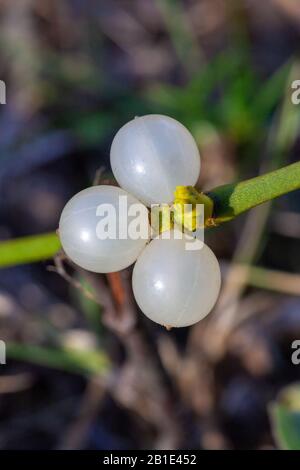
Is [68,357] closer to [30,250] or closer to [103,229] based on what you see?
[30,250]

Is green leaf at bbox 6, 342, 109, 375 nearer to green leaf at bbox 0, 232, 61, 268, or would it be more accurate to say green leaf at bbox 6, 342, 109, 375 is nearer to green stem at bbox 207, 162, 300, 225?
green leaf at bbox 0, 232, 61, 268

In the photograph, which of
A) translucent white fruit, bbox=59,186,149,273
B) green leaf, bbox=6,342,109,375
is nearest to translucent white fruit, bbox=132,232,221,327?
translucent white fruit, bbox=59,186,149,273

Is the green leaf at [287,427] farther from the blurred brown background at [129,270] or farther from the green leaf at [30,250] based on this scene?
the green leaf at [30,250]

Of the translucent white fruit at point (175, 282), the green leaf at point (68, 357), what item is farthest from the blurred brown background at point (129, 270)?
the translucent white fruit at point (175, 282)

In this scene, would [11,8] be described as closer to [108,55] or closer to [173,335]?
[108,55]

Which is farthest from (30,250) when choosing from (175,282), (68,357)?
(68,357)
